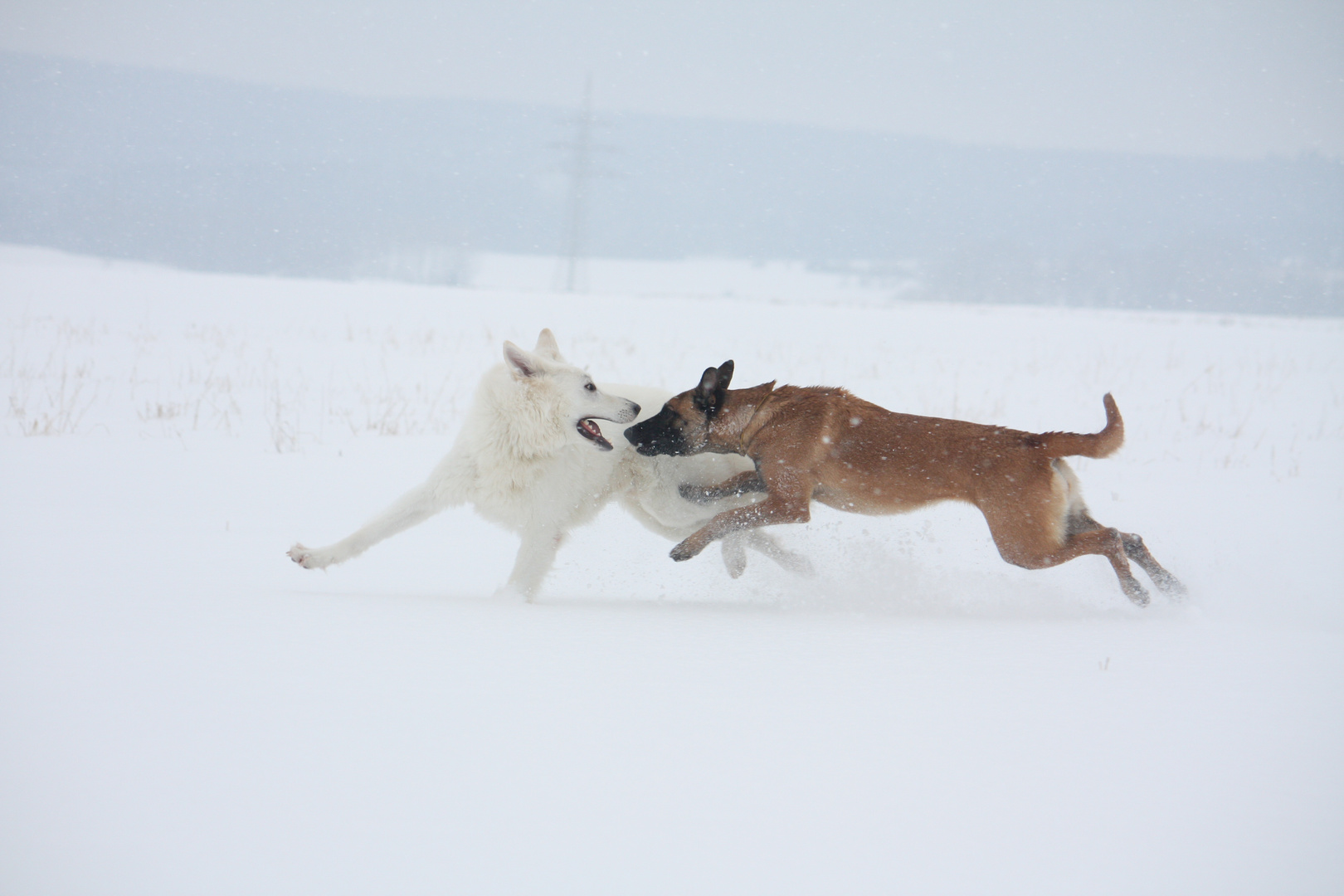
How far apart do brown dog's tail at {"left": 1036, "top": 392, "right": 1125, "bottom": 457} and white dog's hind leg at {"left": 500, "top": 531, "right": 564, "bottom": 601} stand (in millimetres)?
2461

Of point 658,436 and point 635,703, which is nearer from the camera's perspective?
point 635,703

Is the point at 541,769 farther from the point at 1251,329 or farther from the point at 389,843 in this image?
the point at 1251,329

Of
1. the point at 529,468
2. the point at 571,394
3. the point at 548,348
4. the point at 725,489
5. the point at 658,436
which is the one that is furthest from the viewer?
the point at 548,348

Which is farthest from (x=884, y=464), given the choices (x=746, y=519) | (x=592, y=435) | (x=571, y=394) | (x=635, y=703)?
(x=635, y=703)

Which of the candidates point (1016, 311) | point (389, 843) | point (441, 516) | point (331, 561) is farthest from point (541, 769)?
point (1016, 311)

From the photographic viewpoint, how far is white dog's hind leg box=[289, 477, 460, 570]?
13.5 feet

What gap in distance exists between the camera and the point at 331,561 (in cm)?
415

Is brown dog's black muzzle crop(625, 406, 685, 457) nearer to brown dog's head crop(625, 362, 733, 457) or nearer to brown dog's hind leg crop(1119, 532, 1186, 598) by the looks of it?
brown dog's head crop(625, 362, 733, 457)

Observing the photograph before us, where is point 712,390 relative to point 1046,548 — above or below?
above

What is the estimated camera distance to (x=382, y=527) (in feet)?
13.9

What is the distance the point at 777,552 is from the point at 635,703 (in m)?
2.65

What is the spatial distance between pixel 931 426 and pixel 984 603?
0.92m

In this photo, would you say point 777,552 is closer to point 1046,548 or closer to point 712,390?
point 712,390

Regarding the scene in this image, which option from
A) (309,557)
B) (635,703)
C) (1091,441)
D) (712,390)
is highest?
(712,390)
